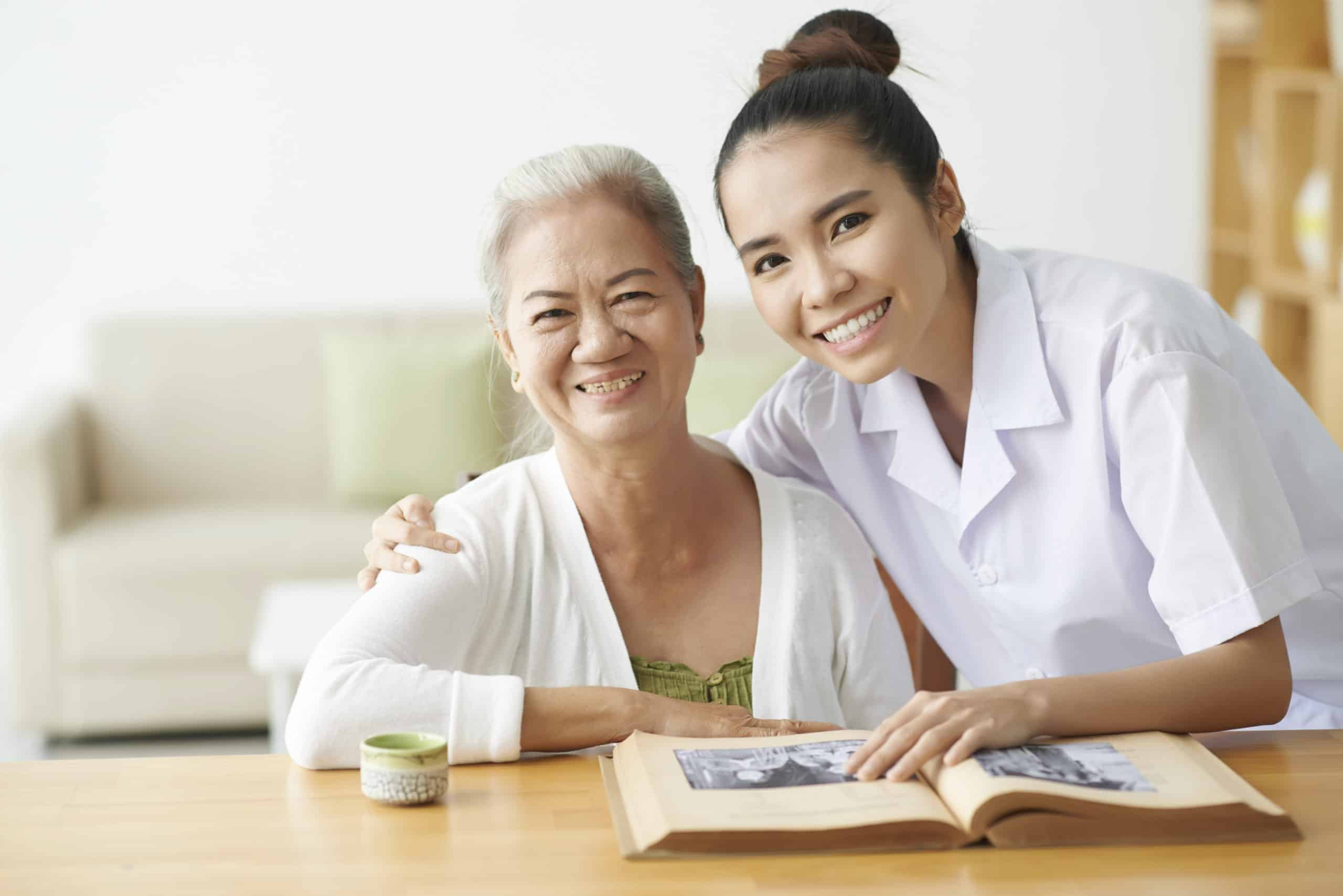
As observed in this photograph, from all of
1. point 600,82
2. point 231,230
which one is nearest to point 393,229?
point 231,230

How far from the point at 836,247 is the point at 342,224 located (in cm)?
326

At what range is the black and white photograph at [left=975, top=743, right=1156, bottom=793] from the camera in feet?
3.65

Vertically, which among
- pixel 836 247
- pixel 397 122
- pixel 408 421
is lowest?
pixel 408 421

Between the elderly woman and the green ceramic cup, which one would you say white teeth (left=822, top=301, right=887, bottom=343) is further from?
the green ceramic cup

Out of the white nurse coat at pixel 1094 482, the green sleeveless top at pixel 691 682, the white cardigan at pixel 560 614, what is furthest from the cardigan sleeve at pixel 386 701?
the white nurse coat at pixel 1094 482

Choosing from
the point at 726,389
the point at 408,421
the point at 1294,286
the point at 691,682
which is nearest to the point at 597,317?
the point at 691,682

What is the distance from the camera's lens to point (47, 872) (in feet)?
3.45

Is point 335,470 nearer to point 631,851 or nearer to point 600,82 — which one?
point 600,82

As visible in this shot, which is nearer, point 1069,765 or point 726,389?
point 1069,765

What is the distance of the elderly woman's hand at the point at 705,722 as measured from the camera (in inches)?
51.7

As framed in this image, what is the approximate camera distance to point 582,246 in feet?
4.97

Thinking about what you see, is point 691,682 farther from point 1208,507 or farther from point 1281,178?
point 1281,178

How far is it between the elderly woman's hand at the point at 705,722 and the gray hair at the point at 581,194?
0.50m

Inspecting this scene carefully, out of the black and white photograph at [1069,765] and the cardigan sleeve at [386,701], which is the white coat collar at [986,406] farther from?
the cardigan sleeve at [386,701]
